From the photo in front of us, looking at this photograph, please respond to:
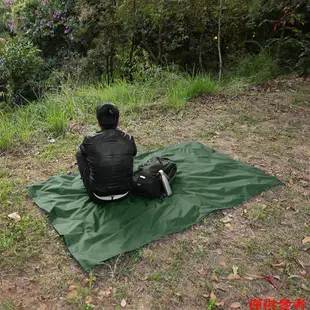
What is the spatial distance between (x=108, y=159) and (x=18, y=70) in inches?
199

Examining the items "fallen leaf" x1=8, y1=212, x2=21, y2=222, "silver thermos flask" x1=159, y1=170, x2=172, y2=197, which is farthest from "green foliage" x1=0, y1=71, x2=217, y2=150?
"silver thermos flask" x1=159, y1=170, x2=172, y2=197

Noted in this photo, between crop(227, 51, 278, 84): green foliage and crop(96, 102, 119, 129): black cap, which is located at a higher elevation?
crop(96, 102, 119, 129): black cap

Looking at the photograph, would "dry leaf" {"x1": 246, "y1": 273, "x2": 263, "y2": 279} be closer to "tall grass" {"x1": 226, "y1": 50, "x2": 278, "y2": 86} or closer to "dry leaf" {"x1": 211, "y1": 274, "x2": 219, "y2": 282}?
"dry leaf" {"x1": 211, "y1": 274, "x2": 219, "y2": 282}

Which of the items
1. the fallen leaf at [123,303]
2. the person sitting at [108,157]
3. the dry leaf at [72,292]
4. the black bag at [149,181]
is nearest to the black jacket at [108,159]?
the person sitting at [108,157]

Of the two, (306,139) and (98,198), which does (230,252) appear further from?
(306,139)

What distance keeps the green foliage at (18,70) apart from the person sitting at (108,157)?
4119 mm

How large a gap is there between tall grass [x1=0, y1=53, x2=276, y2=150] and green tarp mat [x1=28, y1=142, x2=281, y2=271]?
4.74ft

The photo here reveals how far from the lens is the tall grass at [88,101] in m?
4.61

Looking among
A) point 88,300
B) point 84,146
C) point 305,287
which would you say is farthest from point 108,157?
point 305,287

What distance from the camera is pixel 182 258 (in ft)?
7.86

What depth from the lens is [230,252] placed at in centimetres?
245

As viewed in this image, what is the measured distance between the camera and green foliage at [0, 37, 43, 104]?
6.43 m

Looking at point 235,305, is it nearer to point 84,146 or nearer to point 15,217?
point 84,146

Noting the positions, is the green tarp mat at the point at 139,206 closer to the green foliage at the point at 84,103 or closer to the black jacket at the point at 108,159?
the black jacket at the point at 108,159
